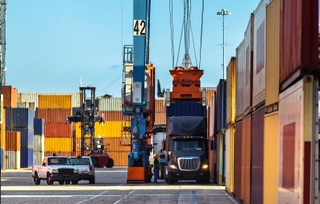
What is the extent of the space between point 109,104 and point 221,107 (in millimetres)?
87186

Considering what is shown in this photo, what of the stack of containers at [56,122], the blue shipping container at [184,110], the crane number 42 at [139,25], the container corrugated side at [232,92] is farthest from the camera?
the stack of containers at [56,122]

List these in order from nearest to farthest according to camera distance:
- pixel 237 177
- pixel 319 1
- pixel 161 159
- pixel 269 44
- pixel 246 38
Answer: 1. pixel 319 1
2. pixel 269 44
3. pixel 246 38
4. pixel 237 177
5. pixel 161 159

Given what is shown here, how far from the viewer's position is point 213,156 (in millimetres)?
43219

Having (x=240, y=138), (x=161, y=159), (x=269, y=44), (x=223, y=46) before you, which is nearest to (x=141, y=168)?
(x=161, y=159)

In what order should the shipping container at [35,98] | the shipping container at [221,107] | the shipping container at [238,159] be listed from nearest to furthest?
the shipping container at [238,159], the shipping container at [221,107], the shipping container at [35,98]

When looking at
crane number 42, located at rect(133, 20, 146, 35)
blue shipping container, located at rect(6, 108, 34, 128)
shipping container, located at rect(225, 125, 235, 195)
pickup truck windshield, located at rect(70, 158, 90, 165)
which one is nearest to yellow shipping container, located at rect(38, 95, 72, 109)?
blue shipping container, located at rect(6, 108, 34, 128)

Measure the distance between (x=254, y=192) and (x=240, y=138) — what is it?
4540 mm

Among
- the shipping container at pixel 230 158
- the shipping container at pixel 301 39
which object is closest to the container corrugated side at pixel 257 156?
the shipping container at pixel 301 39

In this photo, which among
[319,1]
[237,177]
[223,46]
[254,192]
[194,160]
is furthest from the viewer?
[223,46]

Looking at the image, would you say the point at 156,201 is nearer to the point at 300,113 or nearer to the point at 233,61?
the point at 233,61

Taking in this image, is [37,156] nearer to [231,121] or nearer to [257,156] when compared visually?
[231,121]

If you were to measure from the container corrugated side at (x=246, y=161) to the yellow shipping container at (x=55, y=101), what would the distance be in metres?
95.1

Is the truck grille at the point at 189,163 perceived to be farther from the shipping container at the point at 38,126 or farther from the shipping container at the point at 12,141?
the shipping container at the point at 38,126

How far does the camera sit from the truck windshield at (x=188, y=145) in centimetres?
4112
